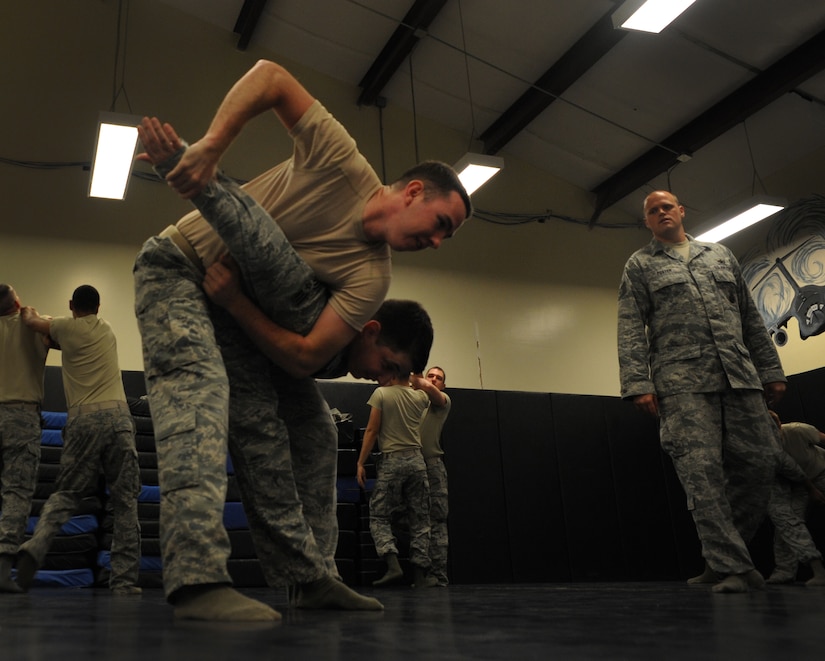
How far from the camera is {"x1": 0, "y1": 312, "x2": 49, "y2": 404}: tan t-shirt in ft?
12.2

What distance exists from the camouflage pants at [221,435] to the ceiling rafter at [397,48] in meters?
5.48

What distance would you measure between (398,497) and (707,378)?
258cm

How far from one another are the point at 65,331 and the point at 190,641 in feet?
10.5

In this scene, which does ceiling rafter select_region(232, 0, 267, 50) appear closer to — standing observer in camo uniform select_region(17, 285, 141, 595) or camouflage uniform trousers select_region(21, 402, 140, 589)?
standing observer in camo uniform select_region(17, 285, 141, 595)

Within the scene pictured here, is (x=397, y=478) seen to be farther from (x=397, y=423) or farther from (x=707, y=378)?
(x=707, y=378)

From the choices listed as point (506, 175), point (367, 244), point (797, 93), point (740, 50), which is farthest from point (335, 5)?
point (367, 244)

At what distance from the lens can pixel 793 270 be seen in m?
7.09

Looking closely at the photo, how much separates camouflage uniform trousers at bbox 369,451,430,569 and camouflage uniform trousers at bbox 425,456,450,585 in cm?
17

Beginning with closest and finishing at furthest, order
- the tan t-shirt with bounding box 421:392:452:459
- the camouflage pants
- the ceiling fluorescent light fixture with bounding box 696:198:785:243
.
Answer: the camouflage pants < the tan t-shirt with bounding box 421:392:452:459 < the ceiling fluorescent light fixture with bounding box 696:198:785:243

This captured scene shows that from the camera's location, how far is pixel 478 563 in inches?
251

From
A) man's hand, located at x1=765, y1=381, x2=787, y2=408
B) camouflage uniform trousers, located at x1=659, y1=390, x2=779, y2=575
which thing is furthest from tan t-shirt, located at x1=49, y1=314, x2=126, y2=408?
man's hand, located at x1=765, y1=381, x2=787, y2=408

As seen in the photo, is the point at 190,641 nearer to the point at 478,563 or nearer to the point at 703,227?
the point at 478,563

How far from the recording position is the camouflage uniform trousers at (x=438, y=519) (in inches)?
194

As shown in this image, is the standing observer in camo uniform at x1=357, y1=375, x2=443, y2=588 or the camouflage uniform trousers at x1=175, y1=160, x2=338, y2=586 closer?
the camouflage uniform trousers at x1=175, y1=160, x2=338, y2=586
